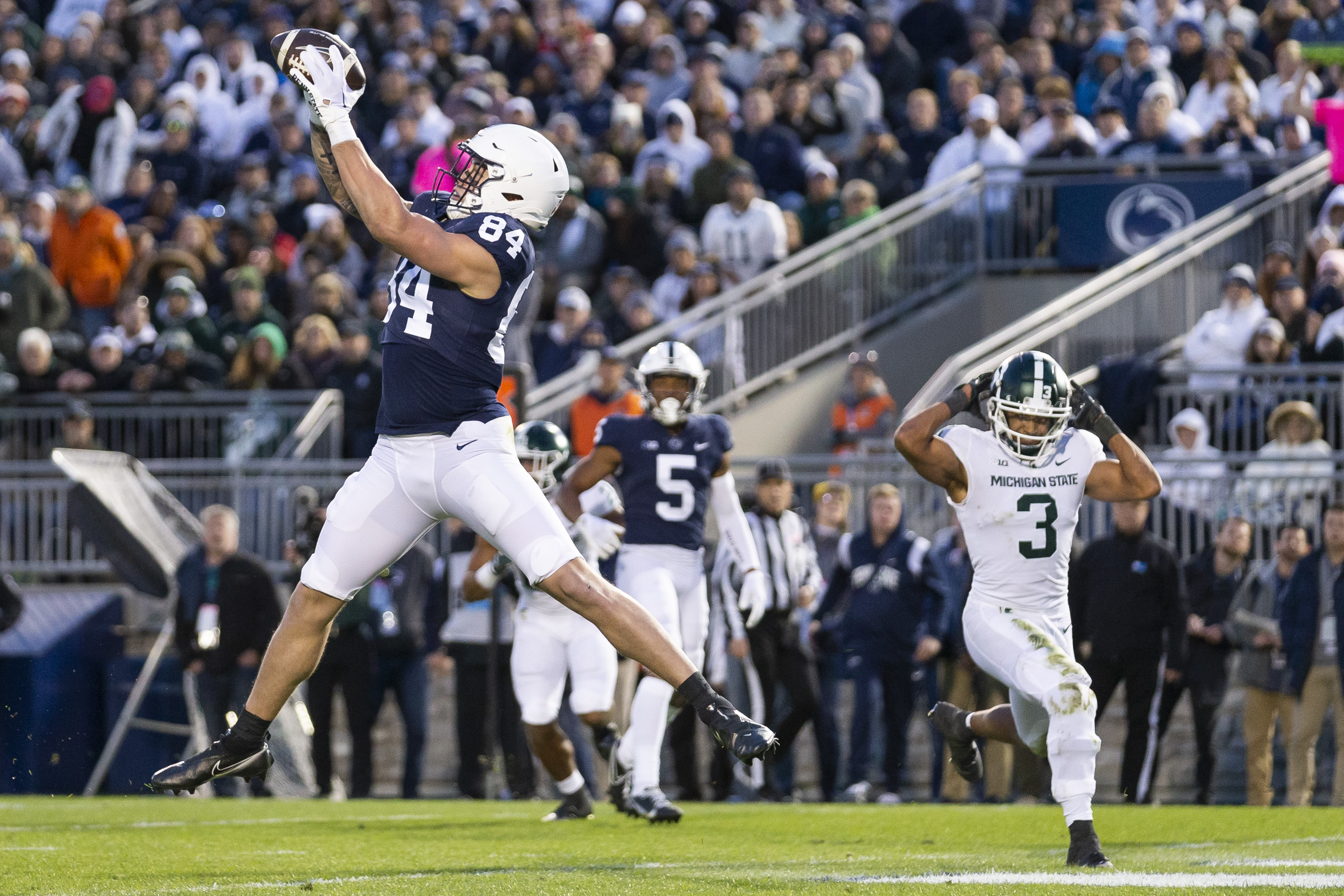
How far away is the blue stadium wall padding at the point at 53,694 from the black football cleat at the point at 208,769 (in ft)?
22.9

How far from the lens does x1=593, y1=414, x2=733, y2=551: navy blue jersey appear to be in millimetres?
9258

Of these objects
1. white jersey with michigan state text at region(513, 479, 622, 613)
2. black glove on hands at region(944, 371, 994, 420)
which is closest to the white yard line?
black glove on hands at region(944, 371, 994, 420)

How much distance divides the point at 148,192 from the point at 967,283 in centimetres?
750

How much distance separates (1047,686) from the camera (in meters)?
6.84

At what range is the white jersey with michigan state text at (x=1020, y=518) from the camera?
7.25m

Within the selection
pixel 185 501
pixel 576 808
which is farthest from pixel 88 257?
pixel 576 808

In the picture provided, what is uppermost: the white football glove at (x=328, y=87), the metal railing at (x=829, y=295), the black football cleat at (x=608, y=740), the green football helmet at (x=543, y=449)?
the metal railing at (x=829, y=295)

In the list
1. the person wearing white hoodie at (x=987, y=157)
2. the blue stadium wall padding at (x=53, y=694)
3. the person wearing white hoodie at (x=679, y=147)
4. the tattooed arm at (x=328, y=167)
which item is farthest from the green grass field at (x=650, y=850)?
the person wearing white hoodie at (x=679, y=147)

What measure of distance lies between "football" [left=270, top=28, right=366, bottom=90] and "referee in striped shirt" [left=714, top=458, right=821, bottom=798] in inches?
237

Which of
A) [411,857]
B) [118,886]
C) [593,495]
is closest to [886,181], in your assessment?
[593,495]

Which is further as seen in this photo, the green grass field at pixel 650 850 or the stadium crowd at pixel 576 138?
the stadium crowd at pixel 576 138

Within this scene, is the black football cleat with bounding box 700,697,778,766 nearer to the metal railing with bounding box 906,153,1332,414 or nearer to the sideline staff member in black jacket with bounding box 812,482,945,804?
the sideline staff member in black jacket with bounding box 812,482,945,804

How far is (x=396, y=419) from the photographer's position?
638 cm

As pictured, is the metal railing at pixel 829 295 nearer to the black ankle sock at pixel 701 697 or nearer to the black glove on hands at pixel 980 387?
the black glove on hands at pixel 980 387
